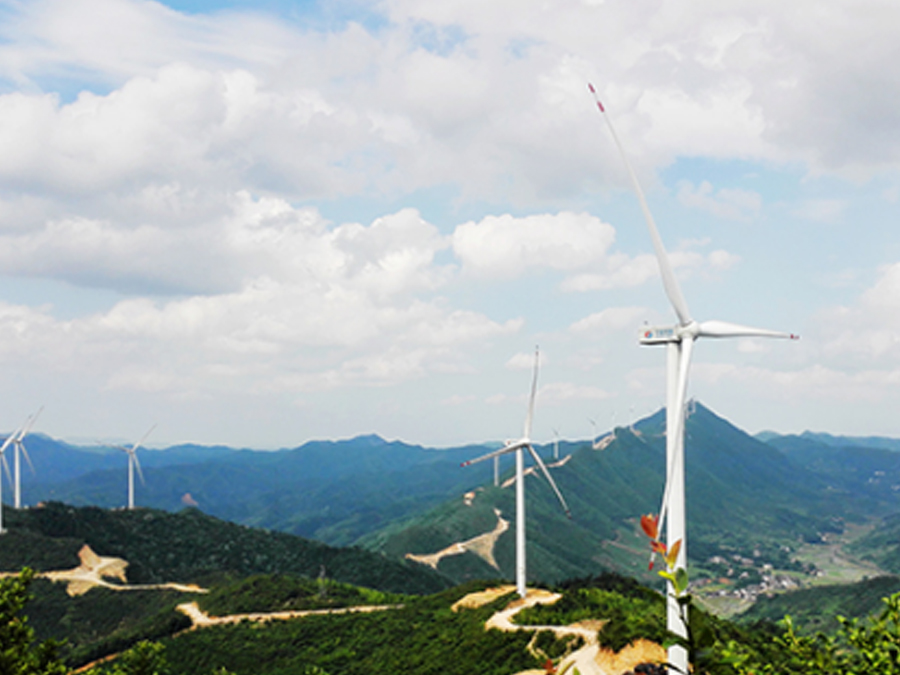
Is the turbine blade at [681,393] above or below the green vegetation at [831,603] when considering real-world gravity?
above

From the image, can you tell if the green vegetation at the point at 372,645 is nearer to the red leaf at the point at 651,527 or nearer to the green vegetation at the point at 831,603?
the red leaf at the point at 651,527

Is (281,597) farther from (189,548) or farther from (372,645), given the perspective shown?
(189,548)

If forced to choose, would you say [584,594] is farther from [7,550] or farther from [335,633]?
[7,550]

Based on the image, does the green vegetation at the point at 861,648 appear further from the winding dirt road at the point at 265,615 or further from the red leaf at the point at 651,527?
the winding dirt road at the point at 265,615

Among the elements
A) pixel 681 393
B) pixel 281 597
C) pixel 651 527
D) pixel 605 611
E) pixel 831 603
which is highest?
pixel 681 393

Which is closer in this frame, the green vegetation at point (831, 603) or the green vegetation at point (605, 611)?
the green vegetation at point (605, 611)

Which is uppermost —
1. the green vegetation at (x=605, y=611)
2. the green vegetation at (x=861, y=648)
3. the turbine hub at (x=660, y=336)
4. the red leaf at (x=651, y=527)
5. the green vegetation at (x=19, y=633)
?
the turbine hub at (x=660, y=336)

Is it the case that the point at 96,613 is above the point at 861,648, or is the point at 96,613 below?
below

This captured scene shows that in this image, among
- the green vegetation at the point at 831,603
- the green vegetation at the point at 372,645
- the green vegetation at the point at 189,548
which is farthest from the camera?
the green vegetation at the point at 831,603

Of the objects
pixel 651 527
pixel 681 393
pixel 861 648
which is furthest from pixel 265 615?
pixel 651 527

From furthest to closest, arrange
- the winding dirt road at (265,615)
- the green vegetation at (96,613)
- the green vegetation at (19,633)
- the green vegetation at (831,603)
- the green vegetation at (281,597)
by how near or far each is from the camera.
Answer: the green vegetation at (831,603)
the green vegetation at (96,613)
the green vegetation at (281,597)
the winding dirt road at (265,615)
the green vegetation at (19,633)

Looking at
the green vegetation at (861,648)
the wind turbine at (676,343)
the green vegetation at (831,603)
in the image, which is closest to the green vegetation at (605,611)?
the wind turbine at (676,343)

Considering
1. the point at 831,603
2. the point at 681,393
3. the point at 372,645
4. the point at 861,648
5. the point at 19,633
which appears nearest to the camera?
the point at 861,648
